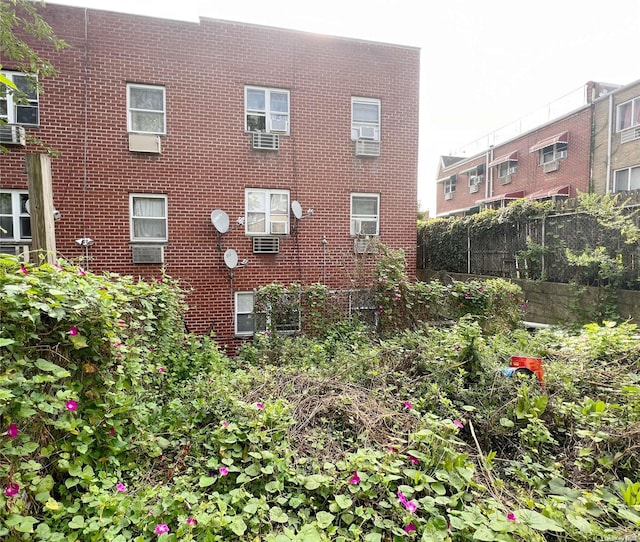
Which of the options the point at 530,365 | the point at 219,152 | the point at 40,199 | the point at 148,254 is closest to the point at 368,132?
the point at 219,152

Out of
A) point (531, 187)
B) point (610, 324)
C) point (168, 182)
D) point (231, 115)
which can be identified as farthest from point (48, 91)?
point (531, 187)

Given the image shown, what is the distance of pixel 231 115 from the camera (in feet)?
29.6

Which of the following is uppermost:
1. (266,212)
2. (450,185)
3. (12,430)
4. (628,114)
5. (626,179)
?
(628,114)

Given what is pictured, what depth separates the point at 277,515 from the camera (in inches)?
88.2

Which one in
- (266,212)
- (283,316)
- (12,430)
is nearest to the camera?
(12,430)

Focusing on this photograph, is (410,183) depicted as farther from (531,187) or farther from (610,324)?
(531,187)

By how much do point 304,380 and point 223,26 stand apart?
8.74 meters

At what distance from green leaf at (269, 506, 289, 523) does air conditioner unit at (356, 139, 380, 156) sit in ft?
29.1

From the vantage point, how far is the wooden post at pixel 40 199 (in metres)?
4.08

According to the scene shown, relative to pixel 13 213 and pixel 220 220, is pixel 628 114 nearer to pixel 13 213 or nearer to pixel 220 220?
pixel 220 220

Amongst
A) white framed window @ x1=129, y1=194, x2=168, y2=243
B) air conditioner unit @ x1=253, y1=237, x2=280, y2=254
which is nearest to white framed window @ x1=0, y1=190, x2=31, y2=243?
white framed window @ x1=129, y1=194, x2=168, y2=243

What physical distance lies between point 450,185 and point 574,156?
1098 centimetres

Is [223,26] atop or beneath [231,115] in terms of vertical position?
atop

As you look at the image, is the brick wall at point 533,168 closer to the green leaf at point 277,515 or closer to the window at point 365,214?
the window at point 365,214
